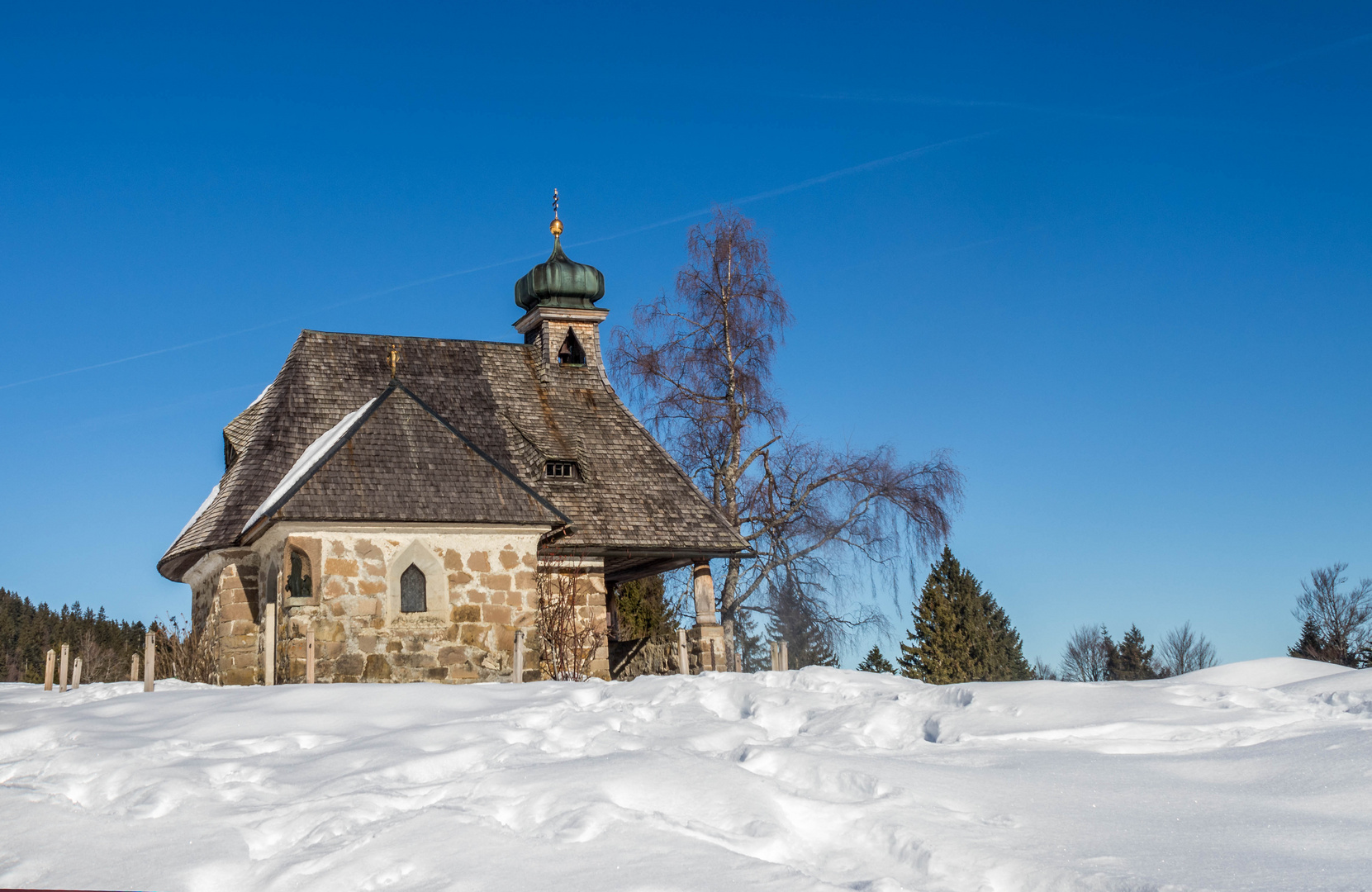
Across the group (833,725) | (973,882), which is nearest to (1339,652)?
A: (833,725)

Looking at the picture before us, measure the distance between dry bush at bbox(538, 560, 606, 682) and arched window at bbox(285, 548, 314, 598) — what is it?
3.14 meters

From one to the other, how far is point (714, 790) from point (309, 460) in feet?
40.0

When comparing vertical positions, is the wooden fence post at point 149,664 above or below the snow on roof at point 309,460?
below

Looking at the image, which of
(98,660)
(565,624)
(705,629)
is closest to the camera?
(565,624)

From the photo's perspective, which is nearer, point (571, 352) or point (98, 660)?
point (571, 352)

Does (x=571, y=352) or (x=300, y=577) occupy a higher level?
(x=571, y=352)

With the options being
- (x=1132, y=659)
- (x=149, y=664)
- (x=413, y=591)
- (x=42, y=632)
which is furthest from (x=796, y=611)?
(x=42, y=632)

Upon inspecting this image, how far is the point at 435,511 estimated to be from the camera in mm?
15492

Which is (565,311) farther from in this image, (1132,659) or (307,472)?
(1132,659)

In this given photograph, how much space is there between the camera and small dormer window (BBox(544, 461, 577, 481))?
745 inches

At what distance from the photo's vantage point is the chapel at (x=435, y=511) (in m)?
15.0

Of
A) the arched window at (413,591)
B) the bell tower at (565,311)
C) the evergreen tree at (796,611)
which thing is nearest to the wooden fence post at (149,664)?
the arched window at (413,591)

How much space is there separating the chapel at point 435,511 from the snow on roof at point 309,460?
7 cm

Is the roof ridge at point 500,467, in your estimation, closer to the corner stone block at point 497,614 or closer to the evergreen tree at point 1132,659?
the corner stone block at point 497,614
